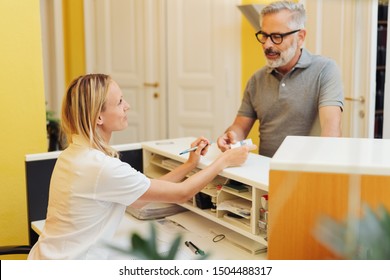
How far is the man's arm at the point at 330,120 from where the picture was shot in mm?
1854

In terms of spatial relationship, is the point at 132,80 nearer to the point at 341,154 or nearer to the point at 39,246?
the point at 39,246

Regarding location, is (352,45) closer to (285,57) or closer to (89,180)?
(285,57)

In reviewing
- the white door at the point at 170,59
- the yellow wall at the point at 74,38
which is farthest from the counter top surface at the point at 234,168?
the yellow wall at the point at 74,38

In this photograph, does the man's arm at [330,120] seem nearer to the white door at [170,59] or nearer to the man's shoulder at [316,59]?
the man's shoulder at [316,59]

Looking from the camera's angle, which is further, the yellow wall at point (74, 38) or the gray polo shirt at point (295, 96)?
the yellow wall at point (74, 38)

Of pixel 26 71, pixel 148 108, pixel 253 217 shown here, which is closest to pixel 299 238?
pixel 253 217

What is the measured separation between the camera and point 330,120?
1.87 metres

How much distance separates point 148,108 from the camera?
3.79 metres

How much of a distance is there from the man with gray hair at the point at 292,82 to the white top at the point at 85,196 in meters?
0.66

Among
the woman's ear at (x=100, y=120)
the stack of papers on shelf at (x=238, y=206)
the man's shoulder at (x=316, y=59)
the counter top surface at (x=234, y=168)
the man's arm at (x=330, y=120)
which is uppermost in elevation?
the man's shoulder at (x=316, y=59)

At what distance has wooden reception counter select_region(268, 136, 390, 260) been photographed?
84cm

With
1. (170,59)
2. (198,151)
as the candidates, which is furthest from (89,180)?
(170,59)

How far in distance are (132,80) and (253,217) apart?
8.29ft

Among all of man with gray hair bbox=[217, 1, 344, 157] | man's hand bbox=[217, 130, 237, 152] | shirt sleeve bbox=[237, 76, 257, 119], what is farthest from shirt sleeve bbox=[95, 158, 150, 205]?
shirt sleeve bbox=[237, 76, 257, 119]
